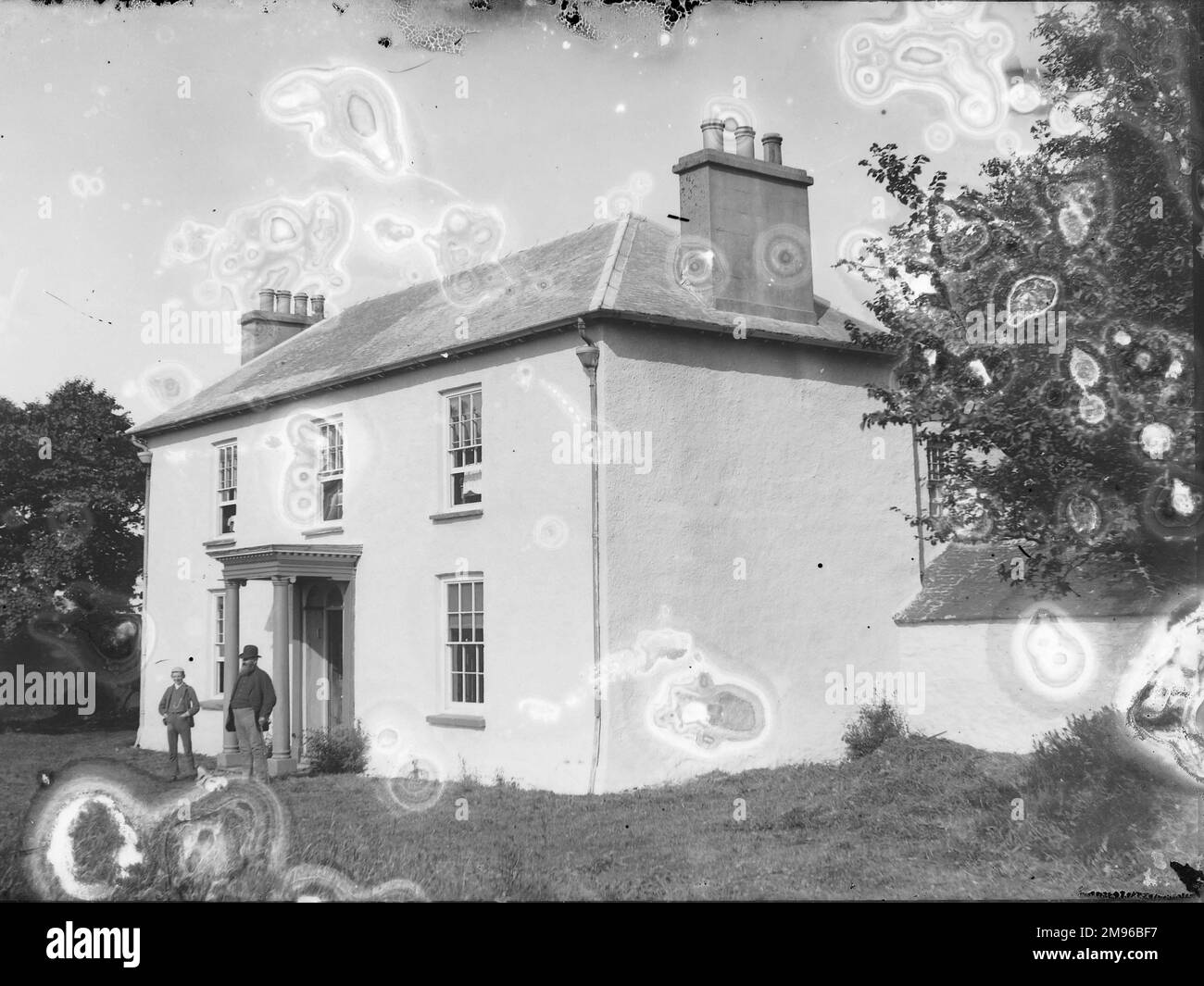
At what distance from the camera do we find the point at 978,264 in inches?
481

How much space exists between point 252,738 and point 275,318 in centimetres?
1325

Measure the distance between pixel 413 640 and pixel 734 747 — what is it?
5.25 metres

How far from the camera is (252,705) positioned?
17219 mm

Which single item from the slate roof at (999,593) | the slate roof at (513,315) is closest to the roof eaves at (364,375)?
the slate roof at (513,315)

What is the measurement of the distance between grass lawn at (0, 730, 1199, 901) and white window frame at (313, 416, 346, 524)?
206 inches

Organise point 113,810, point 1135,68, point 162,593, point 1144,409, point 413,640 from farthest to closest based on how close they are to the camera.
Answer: point 162,593
point 413,640
point 113,810
point 1135,68
point 1144,409

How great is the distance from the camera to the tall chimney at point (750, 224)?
1802 centimetres

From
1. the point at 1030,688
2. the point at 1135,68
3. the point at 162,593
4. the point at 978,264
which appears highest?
the point at 1135,68

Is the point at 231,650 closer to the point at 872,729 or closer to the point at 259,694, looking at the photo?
the point at 259,694

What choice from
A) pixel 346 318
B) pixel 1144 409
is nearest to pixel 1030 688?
pixel 1144 409

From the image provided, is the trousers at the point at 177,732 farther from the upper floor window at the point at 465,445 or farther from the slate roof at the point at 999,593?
the slate roof at the point at 999,593

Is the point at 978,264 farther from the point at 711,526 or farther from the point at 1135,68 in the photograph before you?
the point at 711,526

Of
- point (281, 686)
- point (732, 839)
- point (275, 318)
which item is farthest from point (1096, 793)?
point (275, 318)
